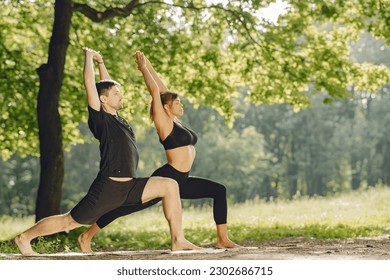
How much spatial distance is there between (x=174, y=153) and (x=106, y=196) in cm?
95

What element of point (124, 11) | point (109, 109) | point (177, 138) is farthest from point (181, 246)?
point (124, 11)

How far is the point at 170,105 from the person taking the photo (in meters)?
7.95

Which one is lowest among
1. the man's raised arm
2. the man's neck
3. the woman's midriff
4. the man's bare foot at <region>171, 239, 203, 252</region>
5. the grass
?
the grass

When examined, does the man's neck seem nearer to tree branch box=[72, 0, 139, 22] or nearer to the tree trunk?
the tree trunk

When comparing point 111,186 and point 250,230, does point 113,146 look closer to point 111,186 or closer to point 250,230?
point 111,186

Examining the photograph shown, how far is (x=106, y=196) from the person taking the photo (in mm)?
7453

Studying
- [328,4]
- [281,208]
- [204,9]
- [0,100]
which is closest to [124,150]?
[328,4]

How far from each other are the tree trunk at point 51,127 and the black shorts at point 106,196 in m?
6.83

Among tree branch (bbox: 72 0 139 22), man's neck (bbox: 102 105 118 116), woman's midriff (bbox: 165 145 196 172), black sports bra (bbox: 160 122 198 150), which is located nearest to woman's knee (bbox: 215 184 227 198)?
woman's midriff (bbox: 165 145 196 172)

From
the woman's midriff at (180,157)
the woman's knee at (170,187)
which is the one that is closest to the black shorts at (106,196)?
the woman's knee at (170,187)

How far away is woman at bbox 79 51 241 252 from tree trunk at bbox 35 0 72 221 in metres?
6.23

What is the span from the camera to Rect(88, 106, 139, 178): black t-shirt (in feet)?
24.5

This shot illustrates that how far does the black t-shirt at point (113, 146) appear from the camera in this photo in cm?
746

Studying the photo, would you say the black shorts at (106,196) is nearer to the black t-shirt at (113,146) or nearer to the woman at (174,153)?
the black t-shirt at (113,146)
